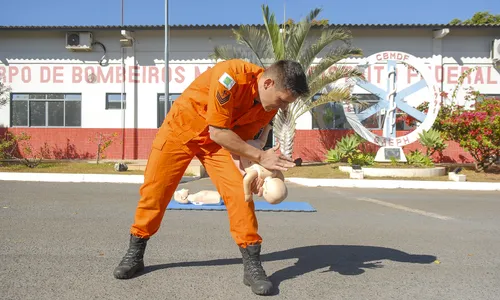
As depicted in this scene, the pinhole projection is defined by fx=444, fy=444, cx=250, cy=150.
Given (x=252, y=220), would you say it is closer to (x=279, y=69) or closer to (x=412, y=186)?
(x=279, y=69)

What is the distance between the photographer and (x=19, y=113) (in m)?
17.3

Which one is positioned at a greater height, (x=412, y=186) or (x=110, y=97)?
(x=110, y=97)

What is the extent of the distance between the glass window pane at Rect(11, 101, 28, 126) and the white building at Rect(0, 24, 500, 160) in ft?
0.13

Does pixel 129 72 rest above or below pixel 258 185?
above

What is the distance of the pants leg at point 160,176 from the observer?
317 cm

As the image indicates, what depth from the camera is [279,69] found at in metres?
2.75

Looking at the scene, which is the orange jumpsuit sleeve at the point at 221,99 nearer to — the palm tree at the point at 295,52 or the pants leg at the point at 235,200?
the pants leg at the point at 235,200

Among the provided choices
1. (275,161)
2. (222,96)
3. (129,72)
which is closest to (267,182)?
(275,161)

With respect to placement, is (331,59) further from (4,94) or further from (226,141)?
(4,94)

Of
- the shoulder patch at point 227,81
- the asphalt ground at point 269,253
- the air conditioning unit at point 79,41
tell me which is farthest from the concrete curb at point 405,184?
the air conditioning unit at point 79,41

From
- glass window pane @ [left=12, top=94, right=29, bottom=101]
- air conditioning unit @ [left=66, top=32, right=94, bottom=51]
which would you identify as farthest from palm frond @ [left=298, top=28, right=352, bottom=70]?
glass window pane @ [left=12, top=94, right=29, bottom=101]

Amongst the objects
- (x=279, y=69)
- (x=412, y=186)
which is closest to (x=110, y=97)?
(x=412, y=186)

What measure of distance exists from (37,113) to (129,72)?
3.99 metres

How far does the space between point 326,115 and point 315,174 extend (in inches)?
189
